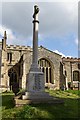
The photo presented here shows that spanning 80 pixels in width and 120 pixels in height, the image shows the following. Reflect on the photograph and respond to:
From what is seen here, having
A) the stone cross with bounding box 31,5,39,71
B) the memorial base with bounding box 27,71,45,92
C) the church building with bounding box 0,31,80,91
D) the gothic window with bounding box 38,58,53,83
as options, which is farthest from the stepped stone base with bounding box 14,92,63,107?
the gothic window with bounding box 38,58,53,83

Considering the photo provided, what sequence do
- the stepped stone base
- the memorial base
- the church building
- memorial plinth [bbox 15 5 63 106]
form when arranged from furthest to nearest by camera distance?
the church building, the memorial base, memorial plinth [bbox 15 5 63 106], the stepped stone base

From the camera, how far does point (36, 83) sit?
13.8m

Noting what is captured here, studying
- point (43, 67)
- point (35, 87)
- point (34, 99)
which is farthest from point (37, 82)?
point (43, 67)

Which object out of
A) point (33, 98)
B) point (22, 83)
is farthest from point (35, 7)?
point (22, 83)

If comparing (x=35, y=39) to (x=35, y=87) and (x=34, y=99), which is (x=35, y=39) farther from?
(x=34, y=99)

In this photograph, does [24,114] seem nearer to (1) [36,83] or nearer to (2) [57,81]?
(1) [36,83]

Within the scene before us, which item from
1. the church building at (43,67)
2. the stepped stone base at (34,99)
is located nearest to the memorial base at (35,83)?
the stepped stone base at (34,99)

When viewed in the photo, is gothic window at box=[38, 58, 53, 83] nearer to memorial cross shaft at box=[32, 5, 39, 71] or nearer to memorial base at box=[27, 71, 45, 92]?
memorial cross shaft at box=[32, 5, 39, 71]

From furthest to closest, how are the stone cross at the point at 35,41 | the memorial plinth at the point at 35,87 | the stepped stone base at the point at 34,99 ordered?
the stone cross at the point at 35,41, the memorial plinth at the point at 35,87, the stepped stone base at the point at 34,99

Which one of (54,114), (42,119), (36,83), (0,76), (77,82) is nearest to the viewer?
(42,119)

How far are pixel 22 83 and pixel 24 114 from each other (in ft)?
69.7

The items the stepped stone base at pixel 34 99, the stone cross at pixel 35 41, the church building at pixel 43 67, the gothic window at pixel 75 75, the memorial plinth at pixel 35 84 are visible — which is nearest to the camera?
the stepped stone base at pixel 34 99

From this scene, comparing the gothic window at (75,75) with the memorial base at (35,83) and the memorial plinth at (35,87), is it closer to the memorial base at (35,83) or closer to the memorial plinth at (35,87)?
the memorial plinth at (35,87)

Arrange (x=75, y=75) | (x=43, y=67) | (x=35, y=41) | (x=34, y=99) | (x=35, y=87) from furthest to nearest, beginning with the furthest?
(x=75, y=75) < (x=43, y=67) < (x=35, y=41) < (x=35, y=87) < (x=34, y=99)
